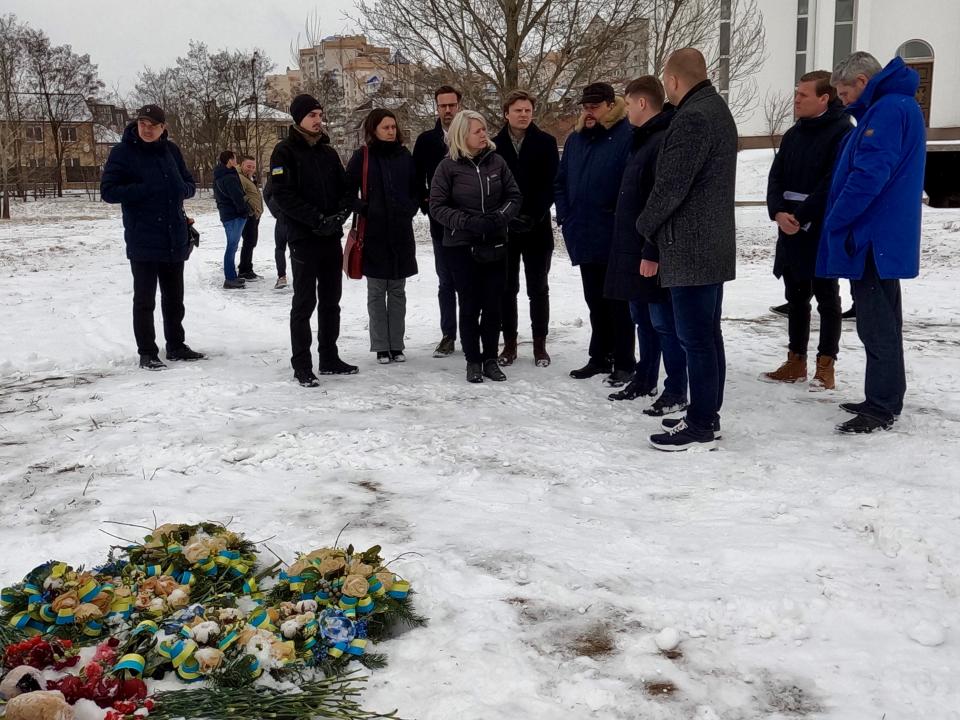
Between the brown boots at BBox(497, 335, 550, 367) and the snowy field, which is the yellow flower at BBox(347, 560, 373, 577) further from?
the brown boots at BBox(497, 335, 550, 367)

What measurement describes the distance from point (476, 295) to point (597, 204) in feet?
3.48

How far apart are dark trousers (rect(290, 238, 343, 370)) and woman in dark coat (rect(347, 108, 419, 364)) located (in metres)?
0.29

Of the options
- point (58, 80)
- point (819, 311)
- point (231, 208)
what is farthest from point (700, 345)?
point (58, 80)

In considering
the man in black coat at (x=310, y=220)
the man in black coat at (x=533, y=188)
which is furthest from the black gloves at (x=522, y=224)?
the man in black coat at (x=310, y=220)

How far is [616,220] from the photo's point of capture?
5.16 m

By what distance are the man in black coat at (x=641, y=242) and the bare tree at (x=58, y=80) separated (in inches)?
2218

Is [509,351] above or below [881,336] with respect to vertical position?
below

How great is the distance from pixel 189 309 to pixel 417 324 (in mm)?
2900

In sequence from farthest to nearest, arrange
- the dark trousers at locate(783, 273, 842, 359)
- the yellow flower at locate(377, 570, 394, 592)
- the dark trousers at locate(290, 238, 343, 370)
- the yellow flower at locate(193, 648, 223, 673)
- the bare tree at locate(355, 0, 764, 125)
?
the bare tree at locate(355, 0, 764, 125) → the dark trousers at locate(290, 238, 343, 370) → the dark trousers at locate(783, 273, 842, 359) → the yellow flower at locate(377, 570, 394, 592) → the yellow flower at locate(193, 648, 223, 673)

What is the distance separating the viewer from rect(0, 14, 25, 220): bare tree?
3186 centimetres

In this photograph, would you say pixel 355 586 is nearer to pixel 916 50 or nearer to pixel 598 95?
pixel 598 95

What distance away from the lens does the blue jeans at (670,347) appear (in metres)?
4.96

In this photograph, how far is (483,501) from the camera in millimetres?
3859

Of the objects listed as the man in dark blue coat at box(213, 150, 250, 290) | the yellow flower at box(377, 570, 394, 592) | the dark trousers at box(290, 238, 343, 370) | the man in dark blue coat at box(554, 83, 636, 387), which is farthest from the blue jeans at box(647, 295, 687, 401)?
the man in dark blue coat at box(213, 150, 250, 290)
